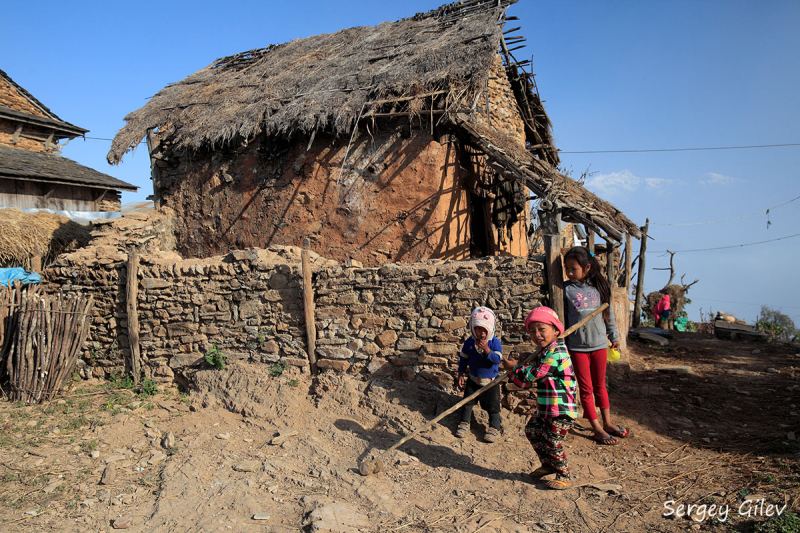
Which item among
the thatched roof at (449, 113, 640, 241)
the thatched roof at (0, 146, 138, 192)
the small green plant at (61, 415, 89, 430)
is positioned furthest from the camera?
the thatched roof at (0, 146, 138, 192)

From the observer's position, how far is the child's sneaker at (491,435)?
163 inches

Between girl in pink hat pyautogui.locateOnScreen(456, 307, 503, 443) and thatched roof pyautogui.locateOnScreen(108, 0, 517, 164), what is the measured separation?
10.8 ft

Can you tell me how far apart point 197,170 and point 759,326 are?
46.1ft

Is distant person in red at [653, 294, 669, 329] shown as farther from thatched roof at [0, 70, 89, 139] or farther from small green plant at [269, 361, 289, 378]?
thatched roof at [0, 70, 89, 139]

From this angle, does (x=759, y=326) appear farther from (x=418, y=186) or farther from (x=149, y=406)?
(x=149, y=406)

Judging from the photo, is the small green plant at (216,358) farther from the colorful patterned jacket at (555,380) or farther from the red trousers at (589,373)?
the red trousers at (589,373)

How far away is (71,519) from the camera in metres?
3.38

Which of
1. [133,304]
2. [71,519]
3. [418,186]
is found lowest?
[71,519]

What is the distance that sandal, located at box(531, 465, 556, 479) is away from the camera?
3.44 metres

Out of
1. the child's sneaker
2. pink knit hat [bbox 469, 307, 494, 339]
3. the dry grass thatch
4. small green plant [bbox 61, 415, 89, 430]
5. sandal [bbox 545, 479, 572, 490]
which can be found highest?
the dry grass thatch

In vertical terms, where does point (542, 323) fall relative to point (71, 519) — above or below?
above

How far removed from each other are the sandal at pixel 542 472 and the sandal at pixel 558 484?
71 mm

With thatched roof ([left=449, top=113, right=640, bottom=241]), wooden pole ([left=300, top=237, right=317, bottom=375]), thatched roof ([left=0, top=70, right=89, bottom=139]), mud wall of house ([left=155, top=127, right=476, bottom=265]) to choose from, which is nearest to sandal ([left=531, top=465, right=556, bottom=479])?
thatched roof ([left=449, top=113, right=640, bottom=241])

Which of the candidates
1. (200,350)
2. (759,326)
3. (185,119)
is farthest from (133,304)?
(759,326)
